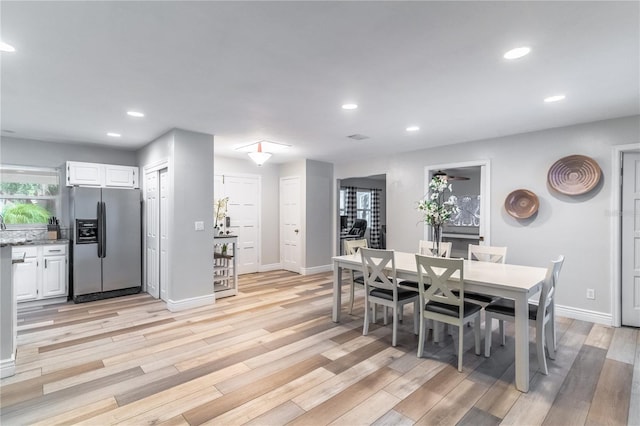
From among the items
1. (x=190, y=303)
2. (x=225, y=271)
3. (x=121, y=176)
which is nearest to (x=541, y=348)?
(x=190, y=303)

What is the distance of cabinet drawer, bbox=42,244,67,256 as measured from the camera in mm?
4602

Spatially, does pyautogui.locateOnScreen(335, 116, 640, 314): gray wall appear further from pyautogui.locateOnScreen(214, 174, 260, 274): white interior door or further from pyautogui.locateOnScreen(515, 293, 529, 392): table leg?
pyautogui.locateOnScreen(214, 174, 260, 274): white interior door

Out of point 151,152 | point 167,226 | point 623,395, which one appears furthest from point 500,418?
point 151,152

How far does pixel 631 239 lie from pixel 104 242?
7.26 m

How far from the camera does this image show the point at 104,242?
4859 millimetres

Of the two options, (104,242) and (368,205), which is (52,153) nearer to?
(104,242)

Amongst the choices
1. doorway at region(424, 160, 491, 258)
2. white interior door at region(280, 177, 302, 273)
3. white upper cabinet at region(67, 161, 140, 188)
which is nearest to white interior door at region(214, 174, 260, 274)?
white interior door at region(280, 177, 302, 273)

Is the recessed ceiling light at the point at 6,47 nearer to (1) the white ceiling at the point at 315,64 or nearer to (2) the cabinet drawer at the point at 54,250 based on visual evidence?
(1) the white ceiling at the point at 315,64

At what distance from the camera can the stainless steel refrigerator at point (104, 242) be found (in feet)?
15.4

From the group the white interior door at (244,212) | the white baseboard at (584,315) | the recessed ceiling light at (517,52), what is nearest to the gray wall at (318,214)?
the white interior door at (244,212)

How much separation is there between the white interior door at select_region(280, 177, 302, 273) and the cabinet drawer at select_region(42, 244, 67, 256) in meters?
4.00

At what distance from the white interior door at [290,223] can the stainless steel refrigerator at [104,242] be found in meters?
3.00

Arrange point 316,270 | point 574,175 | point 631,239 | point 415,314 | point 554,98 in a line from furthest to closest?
point 316,270 < point 574,175 < point 631,239 < point 415,314 < point 554,98

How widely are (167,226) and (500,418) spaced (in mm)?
4272
